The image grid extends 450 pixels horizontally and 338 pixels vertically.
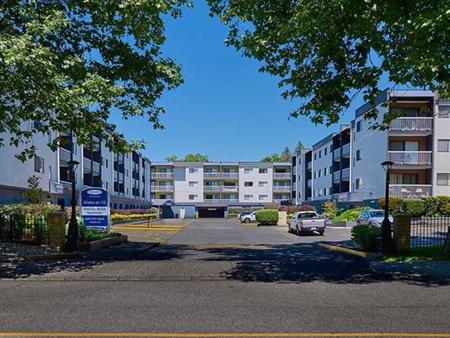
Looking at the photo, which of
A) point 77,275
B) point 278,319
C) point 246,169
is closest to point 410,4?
point 278,319

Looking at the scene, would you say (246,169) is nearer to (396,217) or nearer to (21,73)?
(396,217)

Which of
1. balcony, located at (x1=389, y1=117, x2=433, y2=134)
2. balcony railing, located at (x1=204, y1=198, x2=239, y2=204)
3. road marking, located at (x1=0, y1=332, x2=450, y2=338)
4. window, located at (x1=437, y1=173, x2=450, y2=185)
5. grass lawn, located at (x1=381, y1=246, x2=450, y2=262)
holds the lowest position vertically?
balcony railing, located at (x1=204, y1=198, x2=239, y2=204)

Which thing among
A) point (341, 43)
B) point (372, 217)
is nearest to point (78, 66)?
point (341, 43)

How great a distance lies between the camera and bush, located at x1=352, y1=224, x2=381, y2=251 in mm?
17297

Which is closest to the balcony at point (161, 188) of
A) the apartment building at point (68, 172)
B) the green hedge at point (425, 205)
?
the apartment building at point (68, 172)

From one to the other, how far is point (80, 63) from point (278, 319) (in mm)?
8339

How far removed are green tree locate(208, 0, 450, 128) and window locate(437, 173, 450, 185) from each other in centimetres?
3336

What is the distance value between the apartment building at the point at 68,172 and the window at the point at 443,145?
96.5 ft

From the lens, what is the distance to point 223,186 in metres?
96.4

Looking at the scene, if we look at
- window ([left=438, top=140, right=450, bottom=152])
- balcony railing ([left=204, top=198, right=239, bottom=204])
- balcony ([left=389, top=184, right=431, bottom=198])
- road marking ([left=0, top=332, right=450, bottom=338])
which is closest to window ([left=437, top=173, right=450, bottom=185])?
balcony ([left=389, top=184, right=431, bottom=198])

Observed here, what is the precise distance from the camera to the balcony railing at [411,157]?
44281 millimetres

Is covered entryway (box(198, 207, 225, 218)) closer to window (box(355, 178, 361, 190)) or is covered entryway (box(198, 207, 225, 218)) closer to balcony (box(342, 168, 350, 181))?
balcony (box(342, 168, 350, 181))

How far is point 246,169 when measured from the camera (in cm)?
9669

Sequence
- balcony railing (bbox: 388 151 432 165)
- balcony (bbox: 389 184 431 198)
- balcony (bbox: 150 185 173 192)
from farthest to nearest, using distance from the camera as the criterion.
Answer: balcony (bbox: 150 185 173 192), balcony railing (bbox: 388 151 432 165), balcony (bbox: 389 184 431 198)
